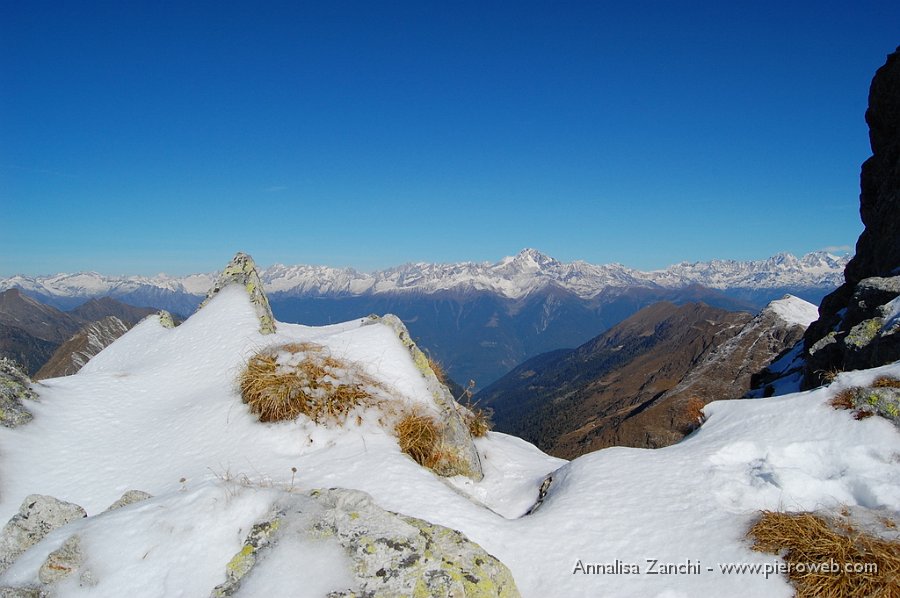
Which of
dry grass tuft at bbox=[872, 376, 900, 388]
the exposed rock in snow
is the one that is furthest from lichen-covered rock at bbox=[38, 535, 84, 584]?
the exposed rock in snow

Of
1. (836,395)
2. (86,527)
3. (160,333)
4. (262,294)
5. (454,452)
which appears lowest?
(454,452)

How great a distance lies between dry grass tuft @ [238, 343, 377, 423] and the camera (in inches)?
422

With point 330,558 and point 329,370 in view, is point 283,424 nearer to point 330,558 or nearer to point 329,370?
point 329,370

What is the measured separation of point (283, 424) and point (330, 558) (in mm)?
5407

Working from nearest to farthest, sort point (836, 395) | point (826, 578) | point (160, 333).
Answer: point (826, 578) → point (836, 395) → point (160, 333)

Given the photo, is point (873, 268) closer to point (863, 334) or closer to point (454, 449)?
point (863, 334)

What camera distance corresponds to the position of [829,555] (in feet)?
19.4

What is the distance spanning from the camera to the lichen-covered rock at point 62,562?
18.0 ft

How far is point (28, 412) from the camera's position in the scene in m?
11.7

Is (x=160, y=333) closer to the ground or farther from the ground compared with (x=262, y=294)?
closer to the ground

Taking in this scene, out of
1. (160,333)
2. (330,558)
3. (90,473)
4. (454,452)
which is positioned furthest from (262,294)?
(330,558)

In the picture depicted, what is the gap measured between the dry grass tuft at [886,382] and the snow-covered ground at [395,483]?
0.98 feet

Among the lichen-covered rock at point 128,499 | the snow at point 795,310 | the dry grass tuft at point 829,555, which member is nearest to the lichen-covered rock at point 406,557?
the lichen-covered rock at point 128,499

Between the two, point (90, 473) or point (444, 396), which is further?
point (444, 396)
